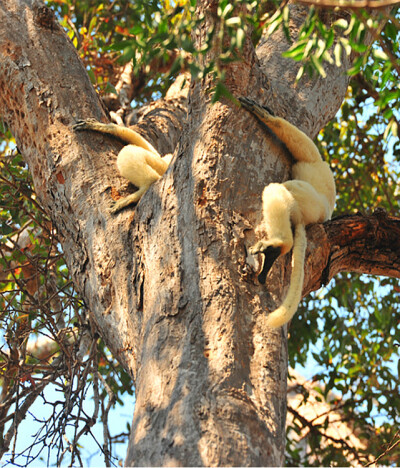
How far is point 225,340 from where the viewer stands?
2.43m

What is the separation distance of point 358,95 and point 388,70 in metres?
5.13

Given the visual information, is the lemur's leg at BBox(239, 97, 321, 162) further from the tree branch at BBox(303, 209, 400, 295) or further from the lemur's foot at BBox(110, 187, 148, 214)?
the lemur's foot at BBox(110, 187, 148, 214)

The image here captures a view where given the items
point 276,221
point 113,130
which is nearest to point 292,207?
point 276,221

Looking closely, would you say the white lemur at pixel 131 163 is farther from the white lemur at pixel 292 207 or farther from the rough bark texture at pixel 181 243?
the white lemur at pixel 292 207

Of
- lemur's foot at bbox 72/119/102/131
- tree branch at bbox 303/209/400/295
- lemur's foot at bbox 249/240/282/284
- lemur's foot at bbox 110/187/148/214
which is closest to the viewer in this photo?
lemur's foot at bbox 249/240/282/284

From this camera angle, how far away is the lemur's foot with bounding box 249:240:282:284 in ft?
9.16

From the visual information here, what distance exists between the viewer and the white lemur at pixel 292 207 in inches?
112

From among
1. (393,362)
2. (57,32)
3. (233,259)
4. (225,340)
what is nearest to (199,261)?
(233,259)

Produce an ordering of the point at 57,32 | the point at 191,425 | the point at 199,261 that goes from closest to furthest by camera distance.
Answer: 1. the point at 191,425
2. the point at 199,261
3. the point at 57,32

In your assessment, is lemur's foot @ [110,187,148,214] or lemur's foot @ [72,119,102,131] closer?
lemur's foot @ [110,187,148,214]

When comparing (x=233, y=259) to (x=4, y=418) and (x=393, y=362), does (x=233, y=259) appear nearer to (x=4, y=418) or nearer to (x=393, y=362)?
(x=4, y=418)

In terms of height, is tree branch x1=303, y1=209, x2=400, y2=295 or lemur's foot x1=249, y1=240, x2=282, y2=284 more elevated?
tree branch x1=303, y1=209, x2=400, y2=295

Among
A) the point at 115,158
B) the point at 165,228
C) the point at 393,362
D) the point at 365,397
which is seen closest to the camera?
the point at 165,228

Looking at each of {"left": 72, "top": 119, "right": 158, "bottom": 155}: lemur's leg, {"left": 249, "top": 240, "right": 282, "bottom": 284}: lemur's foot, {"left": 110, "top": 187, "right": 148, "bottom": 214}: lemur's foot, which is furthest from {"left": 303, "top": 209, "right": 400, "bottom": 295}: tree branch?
{"left": 72, "top": 119, "right": 158, "bottom": 155}: lemur's leg
